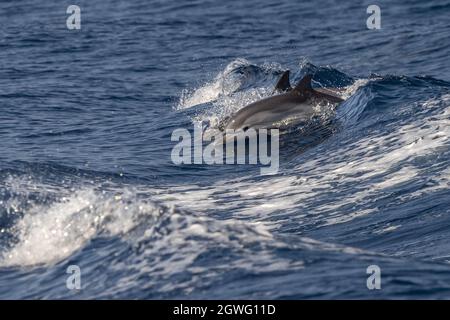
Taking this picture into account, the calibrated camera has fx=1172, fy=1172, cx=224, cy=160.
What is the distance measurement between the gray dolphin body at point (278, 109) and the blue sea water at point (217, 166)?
38cm

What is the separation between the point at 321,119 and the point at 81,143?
4300mm

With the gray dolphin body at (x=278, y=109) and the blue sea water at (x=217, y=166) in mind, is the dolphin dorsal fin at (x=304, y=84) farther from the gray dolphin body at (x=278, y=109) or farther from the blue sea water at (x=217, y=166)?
the blue sea water at (x=217, y=166)

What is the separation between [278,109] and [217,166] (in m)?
2.01

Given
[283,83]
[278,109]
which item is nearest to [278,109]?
[278,109]

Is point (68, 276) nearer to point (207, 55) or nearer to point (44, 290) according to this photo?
point (44, 290)

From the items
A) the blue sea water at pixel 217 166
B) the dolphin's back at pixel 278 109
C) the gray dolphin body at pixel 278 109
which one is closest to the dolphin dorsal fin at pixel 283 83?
the gray dolphin body at pixel 278 109

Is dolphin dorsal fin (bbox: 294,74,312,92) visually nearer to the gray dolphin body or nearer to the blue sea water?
the gray dolphin body

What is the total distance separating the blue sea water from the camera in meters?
11.3

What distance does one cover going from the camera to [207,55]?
1212 inches

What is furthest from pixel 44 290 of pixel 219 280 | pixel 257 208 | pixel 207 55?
pixel 207 55

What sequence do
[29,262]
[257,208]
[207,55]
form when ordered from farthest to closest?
[207,55] < [257,208] < [29,262]

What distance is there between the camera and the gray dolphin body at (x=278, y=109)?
65.7 feet

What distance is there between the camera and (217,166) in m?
18.8

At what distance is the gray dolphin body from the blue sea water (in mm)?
377
